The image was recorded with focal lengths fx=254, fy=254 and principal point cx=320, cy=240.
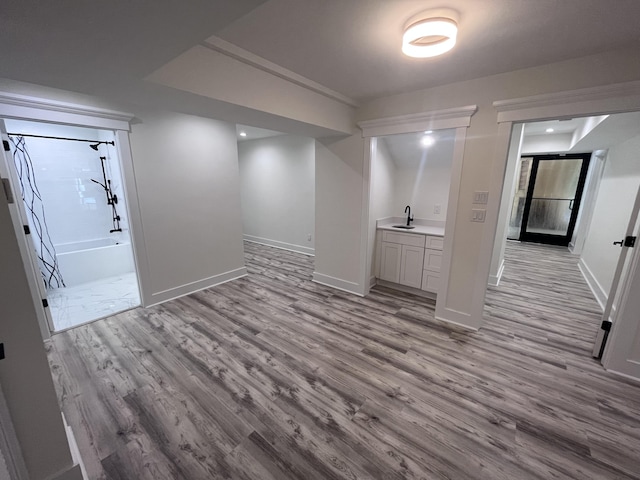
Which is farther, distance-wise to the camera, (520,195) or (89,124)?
(520,195)

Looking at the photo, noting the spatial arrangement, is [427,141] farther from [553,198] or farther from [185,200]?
[553,198]

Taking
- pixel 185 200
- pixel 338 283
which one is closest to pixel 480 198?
pixel 338 283

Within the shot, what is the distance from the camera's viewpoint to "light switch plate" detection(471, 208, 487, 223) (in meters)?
2.58

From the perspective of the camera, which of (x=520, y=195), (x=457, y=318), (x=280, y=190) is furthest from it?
(x=520, y=195)

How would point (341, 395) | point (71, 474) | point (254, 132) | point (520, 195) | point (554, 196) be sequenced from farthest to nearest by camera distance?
point (520, 195) < point (554, 196) < point (254, 132) < point (341, 395) < point (71, 474)

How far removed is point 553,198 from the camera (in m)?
6.51

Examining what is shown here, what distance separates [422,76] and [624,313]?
266cm

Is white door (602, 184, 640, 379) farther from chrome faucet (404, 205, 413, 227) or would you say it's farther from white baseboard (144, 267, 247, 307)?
white baseboard (144, 267, 247, 307)

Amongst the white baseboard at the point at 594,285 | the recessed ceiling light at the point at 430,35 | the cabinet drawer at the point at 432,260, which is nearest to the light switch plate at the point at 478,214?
the cabinet drawer at the point at 432,260

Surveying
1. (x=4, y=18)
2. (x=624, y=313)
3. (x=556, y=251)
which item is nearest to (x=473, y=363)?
(x=624, y=313)

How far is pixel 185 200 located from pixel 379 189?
2675mm

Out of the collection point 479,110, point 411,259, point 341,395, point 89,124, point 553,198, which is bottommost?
point 341,395

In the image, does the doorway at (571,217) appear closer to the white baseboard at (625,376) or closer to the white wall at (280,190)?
the white baseboard at (625,376)

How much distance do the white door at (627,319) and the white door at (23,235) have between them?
4896 mm
